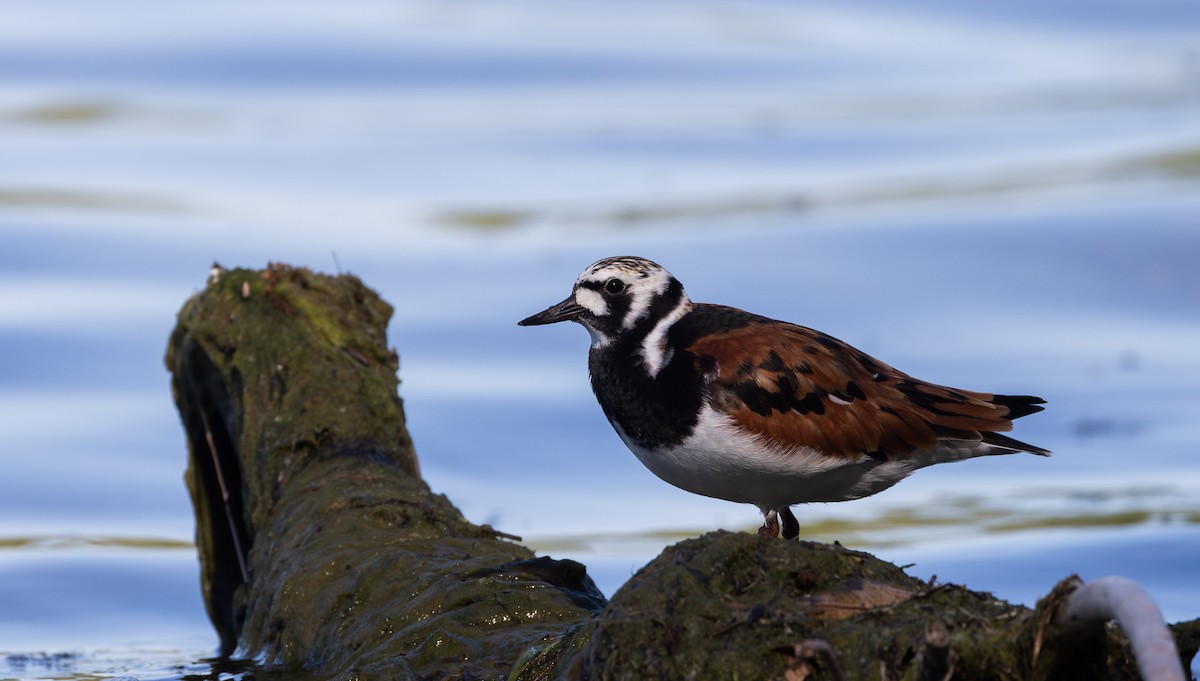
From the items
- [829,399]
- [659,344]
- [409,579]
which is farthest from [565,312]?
[409,579]

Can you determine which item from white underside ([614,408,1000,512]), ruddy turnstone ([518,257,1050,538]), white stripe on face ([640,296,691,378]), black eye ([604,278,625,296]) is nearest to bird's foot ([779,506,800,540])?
ruddy turnstone ([518,257,1050,538])

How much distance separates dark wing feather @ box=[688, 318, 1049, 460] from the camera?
5.26m

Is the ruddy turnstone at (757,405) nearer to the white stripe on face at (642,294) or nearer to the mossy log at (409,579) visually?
the white stripe on face at (642,294)

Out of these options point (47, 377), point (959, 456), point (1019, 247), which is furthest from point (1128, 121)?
point (959, 456)

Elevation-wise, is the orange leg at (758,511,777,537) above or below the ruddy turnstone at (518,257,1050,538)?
below

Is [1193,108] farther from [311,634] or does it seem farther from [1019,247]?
[311,634]

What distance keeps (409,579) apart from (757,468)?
3.76 ft

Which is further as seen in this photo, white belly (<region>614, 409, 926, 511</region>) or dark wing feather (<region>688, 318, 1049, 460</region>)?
dark wing feather (<region>688, 318, 1049, 460</region>)

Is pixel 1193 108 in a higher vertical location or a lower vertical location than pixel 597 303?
higher

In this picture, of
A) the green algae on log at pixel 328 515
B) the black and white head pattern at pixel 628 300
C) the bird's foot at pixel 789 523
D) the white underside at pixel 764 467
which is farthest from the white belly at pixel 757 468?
the green algae on log at pixel 328 515

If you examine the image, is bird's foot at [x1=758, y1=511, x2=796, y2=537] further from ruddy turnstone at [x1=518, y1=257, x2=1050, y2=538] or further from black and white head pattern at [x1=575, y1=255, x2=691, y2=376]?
black and white head pattern at [x1=575, y1=255, x2=691, y2=376]

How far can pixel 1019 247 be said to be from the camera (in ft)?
45.5

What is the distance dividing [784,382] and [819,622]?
185 centimetres

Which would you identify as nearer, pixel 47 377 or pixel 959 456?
pixel 959 456
